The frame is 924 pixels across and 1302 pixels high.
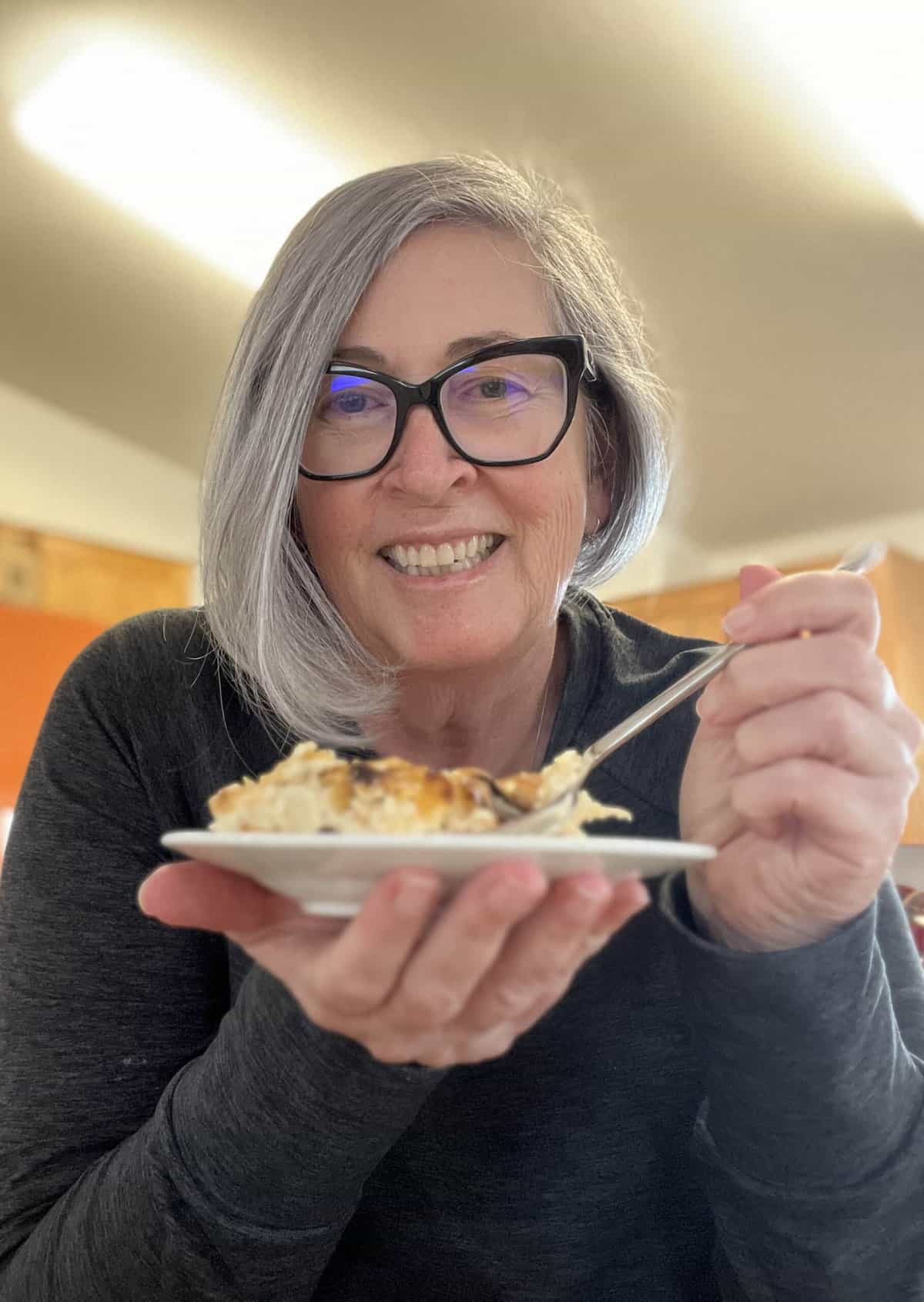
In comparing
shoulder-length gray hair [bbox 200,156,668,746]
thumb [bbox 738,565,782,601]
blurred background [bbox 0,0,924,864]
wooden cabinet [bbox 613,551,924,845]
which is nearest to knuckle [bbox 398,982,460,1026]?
thumb [bbox 738,565,782,601]

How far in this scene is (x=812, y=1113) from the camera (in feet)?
2.33

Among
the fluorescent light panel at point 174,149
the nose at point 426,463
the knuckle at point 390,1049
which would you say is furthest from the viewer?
the fluorescent light panel at point 174,149

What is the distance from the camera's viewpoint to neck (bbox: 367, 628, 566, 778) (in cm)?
108

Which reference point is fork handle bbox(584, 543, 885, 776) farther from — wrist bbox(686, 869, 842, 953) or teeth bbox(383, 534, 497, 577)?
teeth bbox(383, 534, 497, 577)

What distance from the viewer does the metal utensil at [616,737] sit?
0.60 metres

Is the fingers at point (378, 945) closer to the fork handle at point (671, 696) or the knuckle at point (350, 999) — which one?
the knuckle at point (350, 999)

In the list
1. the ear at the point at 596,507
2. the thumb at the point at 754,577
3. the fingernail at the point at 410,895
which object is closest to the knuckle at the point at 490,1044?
the fingernail at the point at 410,895

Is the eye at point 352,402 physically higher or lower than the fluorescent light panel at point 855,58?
lower

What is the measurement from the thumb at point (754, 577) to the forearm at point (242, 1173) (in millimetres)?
401

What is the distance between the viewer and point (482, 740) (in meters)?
1.11

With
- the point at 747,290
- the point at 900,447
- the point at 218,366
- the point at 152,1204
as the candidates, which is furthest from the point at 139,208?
the point at 152,1204

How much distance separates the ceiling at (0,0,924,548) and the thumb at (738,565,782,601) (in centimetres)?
61

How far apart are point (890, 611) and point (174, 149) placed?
7.93ft

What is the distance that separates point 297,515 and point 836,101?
7.05ft
